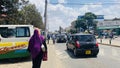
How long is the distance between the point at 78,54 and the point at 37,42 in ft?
35.4

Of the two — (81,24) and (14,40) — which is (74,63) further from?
(81,24)

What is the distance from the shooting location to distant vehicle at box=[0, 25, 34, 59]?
53.5ft

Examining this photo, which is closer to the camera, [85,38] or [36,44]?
[36,44]

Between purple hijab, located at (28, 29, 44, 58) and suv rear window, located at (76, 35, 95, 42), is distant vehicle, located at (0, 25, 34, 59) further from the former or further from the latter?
purple hijab, located at (28, 29, 44, 58)

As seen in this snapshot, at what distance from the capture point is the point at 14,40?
54.1ft

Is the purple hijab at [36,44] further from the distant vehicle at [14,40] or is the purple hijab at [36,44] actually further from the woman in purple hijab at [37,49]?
the distant vehicle at [14,40]

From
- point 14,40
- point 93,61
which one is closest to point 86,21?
point 93,61

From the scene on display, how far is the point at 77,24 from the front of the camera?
5231 inches

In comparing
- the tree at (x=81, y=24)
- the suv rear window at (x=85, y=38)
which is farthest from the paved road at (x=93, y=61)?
the tree at (x=81, y=24)

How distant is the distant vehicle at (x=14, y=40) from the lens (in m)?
16.3

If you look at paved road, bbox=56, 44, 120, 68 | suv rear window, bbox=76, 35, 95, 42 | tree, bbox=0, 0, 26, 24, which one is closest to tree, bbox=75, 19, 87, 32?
tree, bbox=0, 0, 26, 24

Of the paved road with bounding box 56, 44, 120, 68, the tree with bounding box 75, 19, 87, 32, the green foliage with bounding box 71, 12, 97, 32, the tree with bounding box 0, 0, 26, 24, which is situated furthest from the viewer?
the tree with bounding box 75, 19, 87, 32

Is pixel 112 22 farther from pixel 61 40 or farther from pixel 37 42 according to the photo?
pixel 37 42

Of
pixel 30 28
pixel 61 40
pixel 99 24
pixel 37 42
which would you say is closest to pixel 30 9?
pixel 61 40
